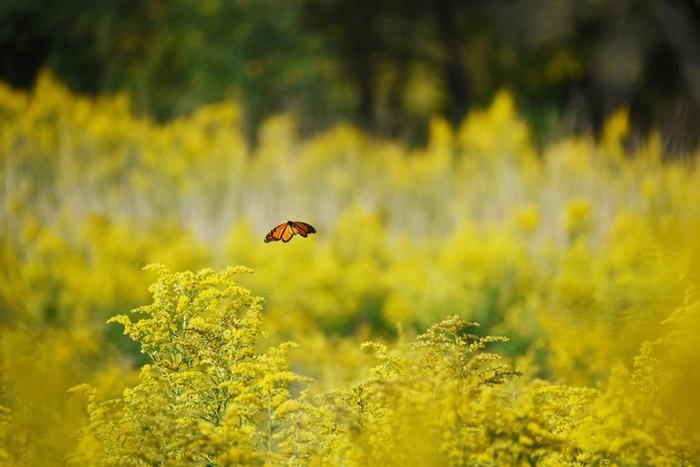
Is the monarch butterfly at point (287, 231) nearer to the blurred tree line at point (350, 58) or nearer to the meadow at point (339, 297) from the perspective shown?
the meadow at point (339, 297)

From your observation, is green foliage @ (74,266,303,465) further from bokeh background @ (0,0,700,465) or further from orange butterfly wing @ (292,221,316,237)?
orange butterfly wing @ (292,221,316,237)

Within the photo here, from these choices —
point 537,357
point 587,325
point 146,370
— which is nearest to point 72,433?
point 146,370

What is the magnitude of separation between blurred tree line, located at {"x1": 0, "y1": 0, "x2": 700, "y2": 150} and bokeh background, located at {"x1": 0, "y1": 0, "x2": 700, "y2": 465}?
2.7 inches

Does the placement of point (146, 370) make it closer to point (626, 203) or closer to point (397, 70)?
point (626, 203)

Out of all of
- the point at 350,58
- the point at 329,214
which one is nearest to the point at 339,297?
the point at 329,214

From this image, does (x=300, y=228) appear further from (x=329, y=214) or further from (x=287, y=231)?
(x=329, y=214)

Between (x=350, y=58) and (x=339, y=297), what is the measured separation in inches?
416

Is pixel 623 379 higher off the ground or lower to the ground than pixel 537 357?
lower

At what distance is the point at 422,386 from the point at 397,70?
14724 millimetres

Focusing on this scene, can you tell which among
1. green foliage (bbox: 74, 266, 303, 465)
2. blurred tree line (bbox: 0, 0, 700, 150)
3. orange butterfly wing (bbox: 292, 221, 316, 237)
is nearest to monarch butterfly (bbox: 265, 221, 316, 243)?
orange butterfly wing (bbox: 292, 221, 316, 237)

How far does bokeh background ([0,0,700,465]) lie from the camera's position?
3.08 m

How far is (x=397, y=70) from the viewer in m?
16.8

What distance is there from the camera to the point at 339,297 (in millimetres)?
6977

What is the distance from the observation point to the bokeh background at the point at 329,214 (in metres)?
3.08
